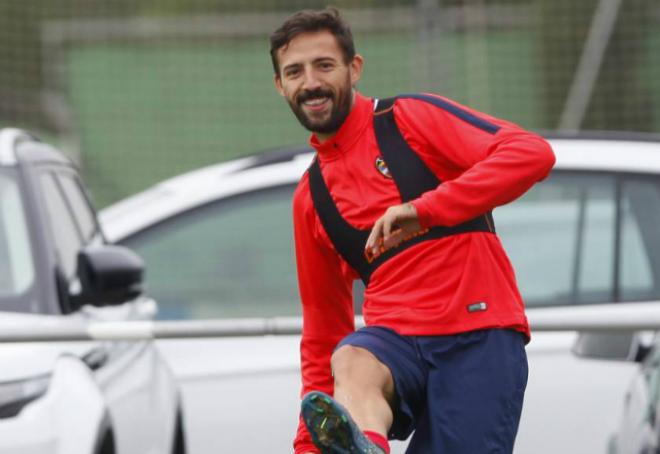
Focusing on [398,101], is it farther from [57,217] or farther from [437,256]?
[57,217]

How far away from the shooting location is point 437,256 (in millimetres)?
5027

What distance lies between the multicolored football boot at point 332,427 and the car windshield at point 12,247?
2055 mm

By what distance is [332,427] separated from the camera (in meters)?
4.59

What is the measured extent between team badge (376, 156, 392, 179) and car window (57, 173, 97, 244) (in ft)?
9.45

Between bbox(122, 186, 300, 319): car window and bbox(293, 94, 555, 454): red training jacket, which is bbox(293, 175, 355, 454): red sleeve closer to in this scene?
bbox(293, 94, 555, 454): red training jacket

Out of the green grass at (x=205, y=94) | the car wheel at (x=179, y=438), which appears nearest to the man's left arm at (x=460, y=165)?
the car wheel at (x=179, y=438)

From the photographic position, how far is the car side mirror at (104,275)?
6.58m

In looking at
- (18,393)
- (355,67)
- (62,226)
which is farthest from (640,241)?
(18,393)

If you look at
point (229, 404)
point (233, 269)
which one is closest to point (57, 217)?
point (229, 404)

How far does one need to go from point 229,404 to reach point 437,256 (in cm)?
282

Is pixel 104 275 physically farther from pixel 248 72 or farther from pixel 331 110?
pixel 248 72

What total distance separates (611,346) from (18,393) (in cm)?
237

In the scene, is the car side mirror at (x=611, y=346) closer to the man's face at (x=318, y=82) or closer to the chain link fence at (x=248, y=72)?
the man's face at (x=318, y=82)

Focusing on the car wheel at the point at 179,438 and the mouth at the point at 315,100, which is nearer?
the mouth at the point at 315,100
